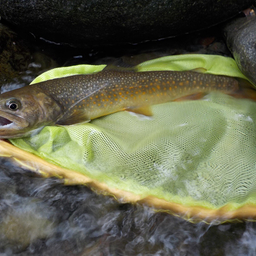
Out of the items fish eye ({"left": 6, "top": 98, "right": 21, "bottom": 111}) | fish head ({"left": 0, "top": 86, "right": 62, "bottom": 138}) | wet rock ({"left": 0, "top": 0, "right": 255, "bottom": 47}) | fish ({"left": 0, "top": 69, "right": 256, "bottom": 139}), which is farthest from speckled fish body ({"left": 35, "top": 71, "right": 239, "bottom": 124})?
wet rock ({"left": 0, "top": 0, "right": 255, "bottom": 47})

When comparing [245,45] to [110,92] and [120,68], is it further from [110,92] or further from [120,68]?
[110,92]

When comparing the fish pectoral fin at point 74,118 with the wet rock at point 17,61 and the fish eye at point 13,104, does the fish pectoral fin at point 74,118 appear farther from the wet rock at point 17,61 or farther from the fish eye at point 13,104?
the wet rock at point 17,61

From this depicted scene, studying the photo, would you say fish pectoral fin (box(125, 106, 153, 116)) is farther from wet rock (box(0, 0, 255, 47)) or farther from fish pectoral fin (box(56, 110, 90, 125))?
wet rock (box(0, 0, 255, 47))

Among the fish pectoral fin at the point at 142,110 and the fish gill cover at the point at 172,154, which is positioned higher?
the fish pectoral fin at the point at 142,110

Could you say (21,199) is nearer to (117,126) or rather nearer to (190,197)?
(117,126)

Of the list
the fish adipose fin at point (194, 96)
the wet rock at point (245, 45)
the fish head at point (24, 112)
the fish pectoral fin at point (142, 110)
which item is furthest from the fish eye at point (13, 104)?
the wet rock at point (245, 45)

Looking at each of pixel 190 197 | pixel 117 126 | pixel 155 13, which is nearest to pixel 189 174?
pixel 190 197
